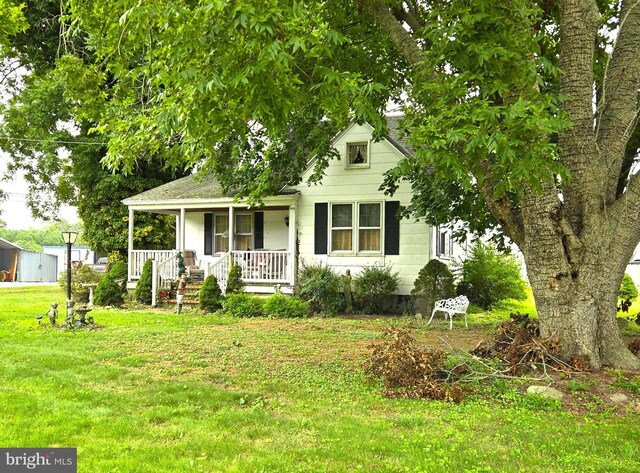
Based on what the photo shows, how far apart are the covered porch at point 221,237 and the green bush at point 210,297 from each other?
0.91m

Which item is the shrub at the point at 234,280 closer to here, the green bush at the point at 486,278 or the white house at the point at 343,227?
the white house at the point at 343,227

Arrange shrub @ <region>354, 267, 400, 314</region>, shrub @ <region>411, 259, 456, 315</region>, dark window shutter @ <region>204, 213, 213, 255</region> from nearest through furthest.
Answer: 1. shrub @ <region>411, 259, 456, 315</region>
2. shrub @ <region>354, 267, 400, 314</region>
3. dark window shutter @ <region>204, 213, 213, 255</region>

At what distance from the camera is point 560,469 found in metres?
3.79

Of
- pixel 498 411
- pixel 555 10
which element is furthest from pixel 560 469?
pixel 555 10

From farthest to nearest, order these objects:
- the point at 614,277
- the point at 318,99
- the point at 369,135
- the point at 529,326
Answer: the point at 369,135 → the point at 529,326 → the point at 614,277 → the point at 318,99

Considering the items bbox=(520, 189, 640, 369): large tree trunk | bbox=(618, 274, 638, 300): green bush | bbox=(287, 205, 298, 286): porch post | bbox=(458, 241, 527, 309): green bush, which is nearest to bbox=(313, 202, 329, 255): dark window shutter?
bbox=(287, 205, 298, 286): porch post

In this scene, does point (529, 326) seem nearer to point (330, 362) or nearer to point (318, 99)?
point (330, 362)

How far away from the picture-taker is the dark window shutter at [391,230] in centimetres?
1523

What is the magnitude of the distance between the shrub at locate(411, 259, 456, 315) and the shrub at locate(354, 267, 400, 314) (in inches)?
30.1

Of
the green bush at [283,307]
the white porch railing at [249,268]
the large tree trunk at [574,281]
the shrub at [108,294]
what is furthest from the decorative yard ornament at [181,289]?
the large tree trunk at [574,281]

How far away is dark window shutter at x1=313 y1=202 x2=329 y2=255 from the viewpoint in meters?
16.0

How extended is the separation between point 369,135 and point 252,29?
10994 millimetres

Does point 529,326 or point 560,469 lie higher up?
point 529,326

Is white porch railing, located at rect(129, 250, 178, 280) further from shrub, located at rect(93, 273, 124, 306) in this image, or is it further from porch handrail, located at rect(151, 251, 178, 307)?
shrub, located at rect(93, 273, 124, 306)
